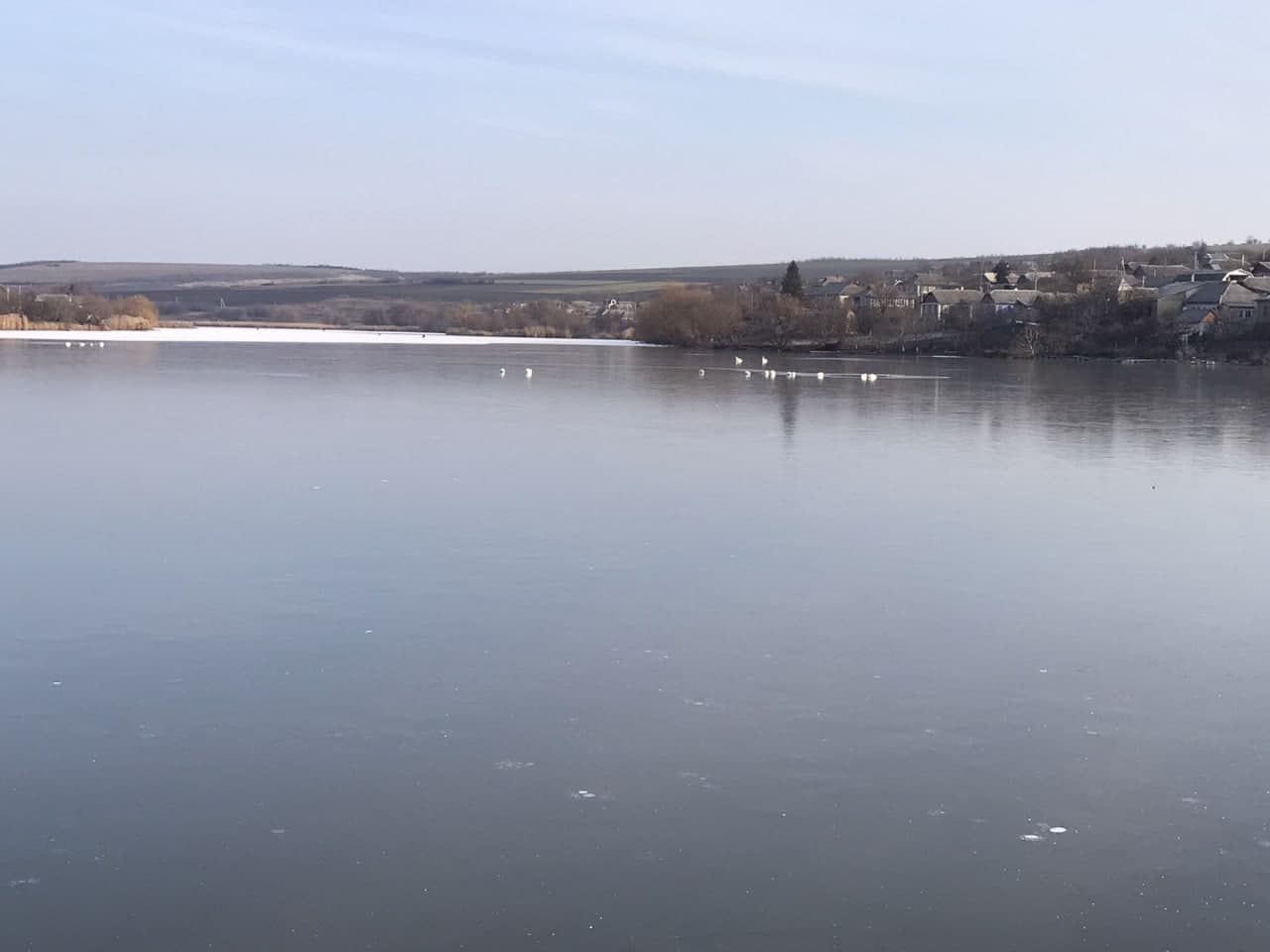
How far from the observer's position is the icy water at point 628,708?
159 inches

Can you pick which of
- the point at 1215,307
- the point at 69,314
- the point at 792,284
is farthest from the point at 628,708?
the point at 792,284

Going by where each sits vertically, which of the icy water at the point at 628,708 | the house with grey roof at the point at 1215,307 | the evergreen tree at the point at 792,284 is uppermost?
the evergreen tree at the point at 792,284

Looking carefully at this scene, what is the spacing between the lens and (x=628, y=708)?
579 cm

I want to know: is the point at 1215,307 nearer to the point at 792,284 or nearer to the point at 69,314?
the point at 792,284

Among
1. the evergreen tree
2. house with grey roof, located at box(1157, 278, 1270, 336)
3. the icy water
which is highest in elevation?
the evergreen tree

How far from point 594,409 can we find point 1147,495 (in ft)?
34.7

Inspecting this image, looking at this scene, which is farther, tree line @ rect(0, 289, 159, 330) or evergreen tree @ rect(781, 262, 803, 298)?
evergreen tree @ rect(781, 262, 803, 298)

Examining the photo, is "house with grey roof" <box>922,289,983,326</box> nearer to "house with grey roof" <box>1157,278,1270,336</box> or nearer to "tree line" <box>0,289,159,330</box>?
"house with grey roof" <box>1157,278,1270,336</box>

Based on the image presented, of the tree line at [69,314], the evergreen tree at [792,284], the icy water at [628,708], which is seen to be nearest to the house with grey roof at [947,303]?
the evergreen tree at [792,284]

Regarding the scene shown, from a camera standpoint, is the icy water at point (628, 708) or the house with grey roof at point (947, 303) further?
the house with grey roof at point (947, 303)

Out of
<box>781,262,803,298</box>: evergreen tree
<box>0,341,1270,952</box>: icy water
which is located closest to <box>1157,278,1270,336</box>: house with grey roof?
<box>781,262,803,298</box>: evergreen tree

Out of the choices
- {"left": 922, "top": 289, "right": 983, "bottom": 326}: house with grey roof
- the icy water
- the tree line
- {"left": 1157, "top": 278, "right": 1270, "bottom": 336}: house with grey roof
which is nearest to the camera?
the icy water

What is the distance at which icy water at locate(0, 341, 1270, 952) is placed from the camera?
4.04m

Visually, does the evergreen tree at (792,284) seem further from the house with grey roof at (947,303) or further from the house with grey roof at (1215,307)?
the house with grey roof at (1215,307)
